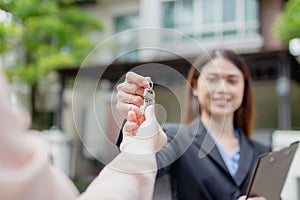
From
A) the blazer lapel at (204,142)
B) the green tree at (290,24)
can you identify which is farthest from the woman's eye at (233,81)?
the green tree at (290,24)

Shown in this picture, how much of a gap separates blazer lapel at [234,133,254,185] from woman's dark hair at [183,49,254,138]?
0.07 m

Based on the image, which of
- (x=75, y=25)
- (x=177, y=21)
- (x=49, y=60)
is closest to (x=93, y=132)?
(x=49, y=60)

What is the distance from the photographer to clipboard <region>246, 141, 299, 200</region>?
629mm

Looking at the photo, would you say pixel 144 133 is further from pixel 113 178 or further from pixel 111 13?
pixel 111 13

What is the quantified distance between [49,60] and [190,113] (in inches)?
184

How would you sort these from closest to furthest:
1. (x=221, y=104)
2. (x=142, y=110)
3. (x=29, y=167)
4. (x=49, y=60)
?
(x=29, y=167)
(x=142, y=110)
(x=221, y=104)
(x=49, y=60)

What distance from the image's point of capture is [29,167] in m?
0.32

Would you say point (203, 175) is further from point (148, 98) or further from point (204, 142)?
point (148, 98)

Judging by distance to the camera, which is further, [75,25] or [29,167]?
[75,25]

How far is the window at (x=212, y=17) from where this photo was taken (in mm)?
6375

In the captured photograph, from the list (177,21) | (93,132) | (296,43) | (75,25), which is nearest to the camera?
(93,132)

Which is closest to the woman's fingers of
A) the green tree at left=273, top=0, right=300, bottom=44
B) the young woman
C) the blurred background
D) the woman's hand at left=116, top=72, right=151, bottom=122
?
the woman's hand at left=116, top=72, right=151, bottom=122

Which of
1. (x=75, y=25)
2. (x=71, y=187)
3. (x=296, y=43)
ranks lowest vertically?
(x=71, y=187)

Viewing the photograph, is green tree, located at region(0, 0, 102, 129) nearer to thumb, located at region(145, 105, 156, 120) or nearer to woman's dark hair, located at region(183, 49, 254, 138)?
woman's dark hair, located at region(183, 49, 254, 138)
